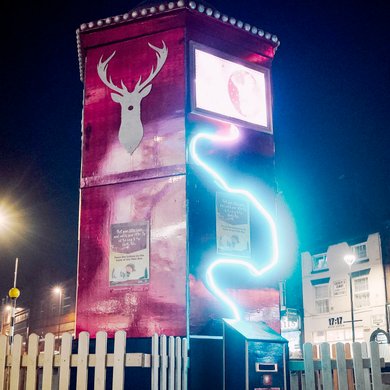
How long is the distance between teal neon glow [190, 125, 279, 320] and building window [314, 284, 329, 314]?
105 ft

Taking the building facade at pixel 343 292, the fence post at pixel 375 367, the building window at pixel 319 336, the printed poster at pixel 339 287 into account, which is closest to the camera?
the fence post at pixel 375 367

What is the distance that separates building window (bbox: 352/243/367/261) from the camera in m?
37.3

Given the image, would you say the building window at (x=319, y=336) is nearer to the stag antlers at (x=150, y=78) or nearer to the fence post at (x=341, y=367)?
the stag antlers at (x=150, y=78)

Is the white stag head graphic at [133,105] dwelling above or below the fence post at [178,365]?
above

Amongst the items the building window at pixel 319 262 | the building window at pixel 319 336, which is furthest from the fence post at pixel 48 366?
the building window at pixel 319 262

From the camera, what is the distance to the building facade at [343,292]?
35.5 m

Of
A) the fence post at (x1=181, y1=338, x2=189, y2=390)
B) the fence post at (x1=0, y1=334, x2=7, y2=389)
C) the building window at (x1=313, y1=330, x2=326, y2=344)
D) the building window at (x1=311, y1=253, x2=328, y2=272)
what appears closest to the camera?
the fence post at (x1=0, y1=334, x2=7, y2=389)

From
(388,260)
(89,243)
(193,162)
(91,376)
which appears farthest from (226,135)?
(388,260)

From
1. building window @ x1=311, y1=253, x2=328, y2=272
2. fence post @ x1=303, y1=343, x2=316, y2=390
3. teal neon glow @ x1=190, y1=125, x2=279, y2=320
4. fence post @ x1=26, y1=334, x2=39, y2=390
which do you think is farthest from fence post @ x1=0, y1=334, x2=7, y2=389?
building window @ x1=311, y1=253, x2=328, y2=272

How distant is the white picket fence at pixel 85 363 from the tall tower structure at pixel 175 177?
127cm

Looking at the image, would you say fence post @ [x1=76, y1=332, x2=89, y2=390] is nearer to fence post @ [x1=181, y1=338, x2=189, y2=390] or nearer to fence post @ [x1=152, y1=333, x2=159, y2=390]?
fence post @ [x1=152, y1=333, x2=159, y2=390]

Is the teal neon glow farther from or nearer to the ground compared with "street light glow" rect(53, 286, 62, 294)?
nearer to the ground

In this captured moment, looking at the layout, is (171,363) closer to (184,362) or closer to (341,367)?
(184,362)

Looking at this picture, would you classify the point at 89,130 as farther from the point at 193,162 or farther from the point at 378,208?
the point at 378,208
